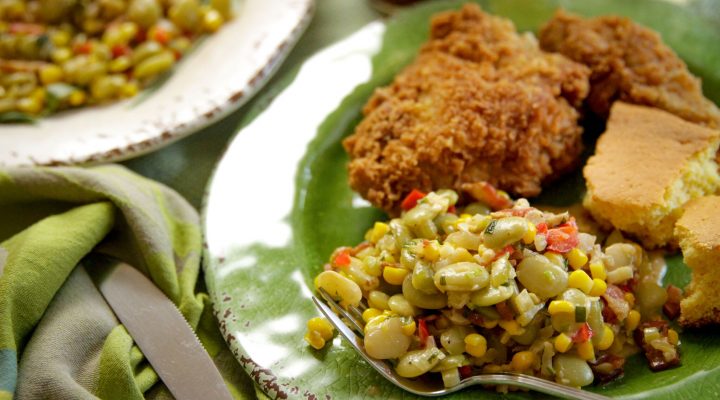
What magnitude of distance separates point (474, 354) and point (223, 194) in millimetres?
1536

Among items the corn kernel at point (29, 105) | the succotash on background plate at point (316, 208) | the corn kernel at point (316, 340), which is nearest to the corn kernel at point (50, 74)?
the corn kernel at point (29, 105)

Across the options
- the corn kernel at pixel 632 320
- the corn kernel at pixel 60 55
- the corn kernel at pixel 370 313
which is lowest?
the corn kernel at pixel 632 320

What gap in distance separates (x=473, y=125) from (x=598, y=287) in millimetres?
1010

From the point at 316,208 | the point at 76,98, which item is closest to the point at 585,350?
the point at 316,208

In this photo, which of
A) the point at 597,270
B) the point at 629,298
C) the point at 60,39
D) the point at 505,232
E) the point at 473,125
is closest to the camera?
the point at 505,232

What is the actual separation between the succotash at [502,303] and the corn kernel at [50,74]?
244 cm

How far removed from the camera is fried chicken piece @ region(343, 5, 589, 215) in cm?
325

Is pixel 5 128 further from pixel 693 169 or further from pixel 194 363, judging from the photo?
pixel 693 169

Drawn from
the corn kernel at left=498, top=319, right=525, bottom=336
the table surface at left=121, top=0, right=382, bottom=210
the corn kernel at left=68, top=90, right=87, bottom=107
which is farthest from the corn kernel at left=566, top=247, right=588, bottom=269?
the corn kernel at left=68, top=90, right=87, bottom=107

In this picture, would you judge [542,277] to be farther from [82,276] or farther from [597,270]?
[82,276]

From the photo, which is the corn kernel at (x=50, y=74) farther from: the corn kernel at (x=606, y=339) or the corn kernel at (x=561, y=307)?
the corn kernel at (x=606, y=339)

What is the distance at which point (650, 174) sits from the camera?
305cm

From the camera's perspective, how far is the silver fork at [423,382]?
2.41 m

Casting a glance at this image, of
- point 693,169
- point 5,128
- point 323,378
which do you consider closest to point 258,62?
point 5,128
